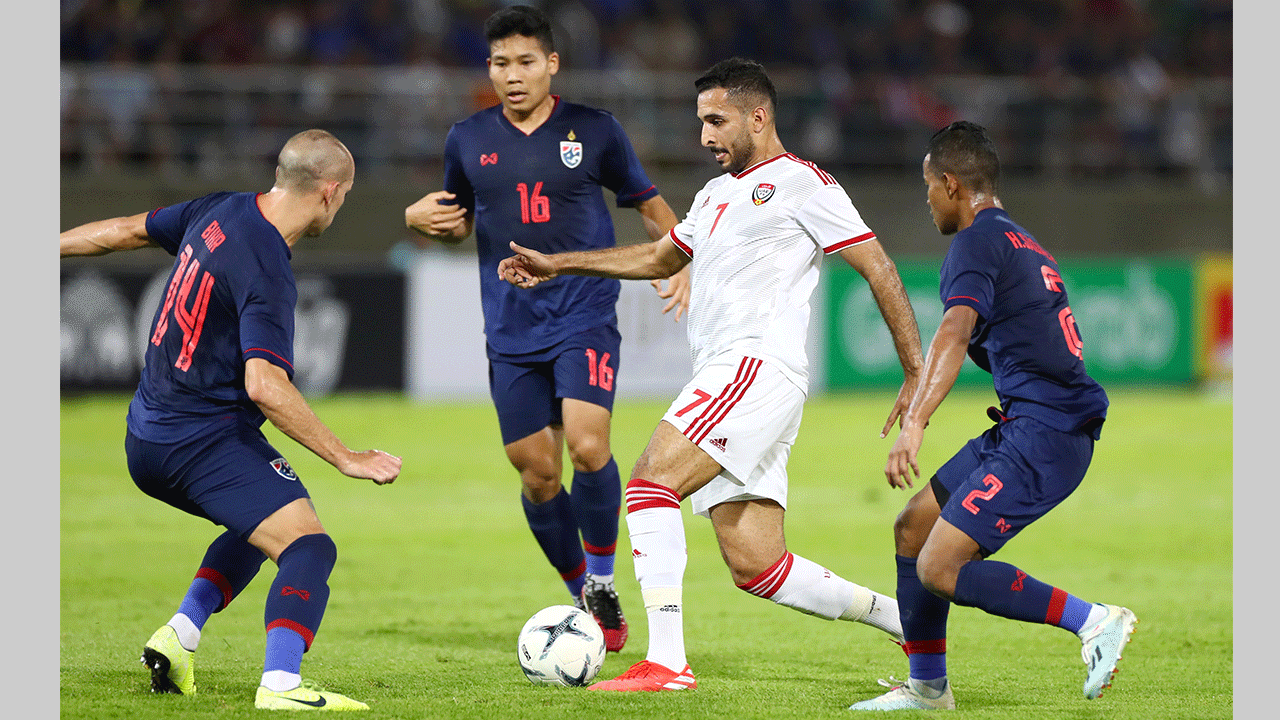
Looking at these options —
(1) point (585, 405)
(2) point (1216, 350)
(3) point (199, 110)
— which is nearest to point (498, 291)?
(1) point (585, 405)

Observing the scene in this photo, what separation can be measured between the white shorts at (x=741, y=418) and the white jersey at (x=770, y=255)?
73 mm

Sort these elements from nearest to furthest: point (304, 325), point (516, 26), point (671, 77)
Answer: point (516, 26) < point (304, 325) < point (671, 77)

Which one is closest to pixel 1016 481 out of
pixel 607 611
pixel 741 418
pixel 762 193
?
pixel 741 418

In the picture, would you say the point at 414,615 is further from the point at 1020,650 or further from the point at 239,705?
the point at 1020,650

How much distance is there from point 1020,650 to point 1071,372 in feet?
6.13

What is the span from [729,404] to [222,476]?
186cm

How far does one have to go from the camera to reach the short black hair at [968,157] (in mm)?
5016

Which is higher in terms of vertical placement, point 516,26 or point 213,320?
point 516,26

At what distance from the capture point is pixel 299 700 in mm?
4566

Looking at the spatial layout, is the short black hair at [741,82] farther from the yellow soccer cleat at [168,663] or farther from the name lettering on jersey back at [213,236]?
the yellow soccer cleat at [168,663]

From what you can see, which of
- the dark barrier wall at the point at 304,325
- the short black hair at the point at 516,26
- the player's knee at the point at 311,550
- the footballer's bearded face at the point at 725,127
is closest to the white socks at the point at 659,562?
the player's knee at the point at 311,550

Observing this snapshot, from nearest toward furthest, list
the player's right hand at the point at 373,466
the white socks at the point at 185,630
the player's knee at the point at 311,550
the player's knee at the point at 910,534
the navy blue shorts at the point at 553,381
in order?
the player's right hand at the point at 373,466 → the player's knee at the point at 311,550 → the white socks at the point at 185,630 → the player's knee at the point at 910,534 → the navy blue shorts at the point at 553,381

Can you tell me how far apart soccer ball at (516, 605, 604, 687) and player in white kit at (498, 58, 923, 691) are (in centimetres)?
19

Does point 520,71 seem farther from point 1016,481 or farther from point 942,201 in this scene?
point 1016,481
